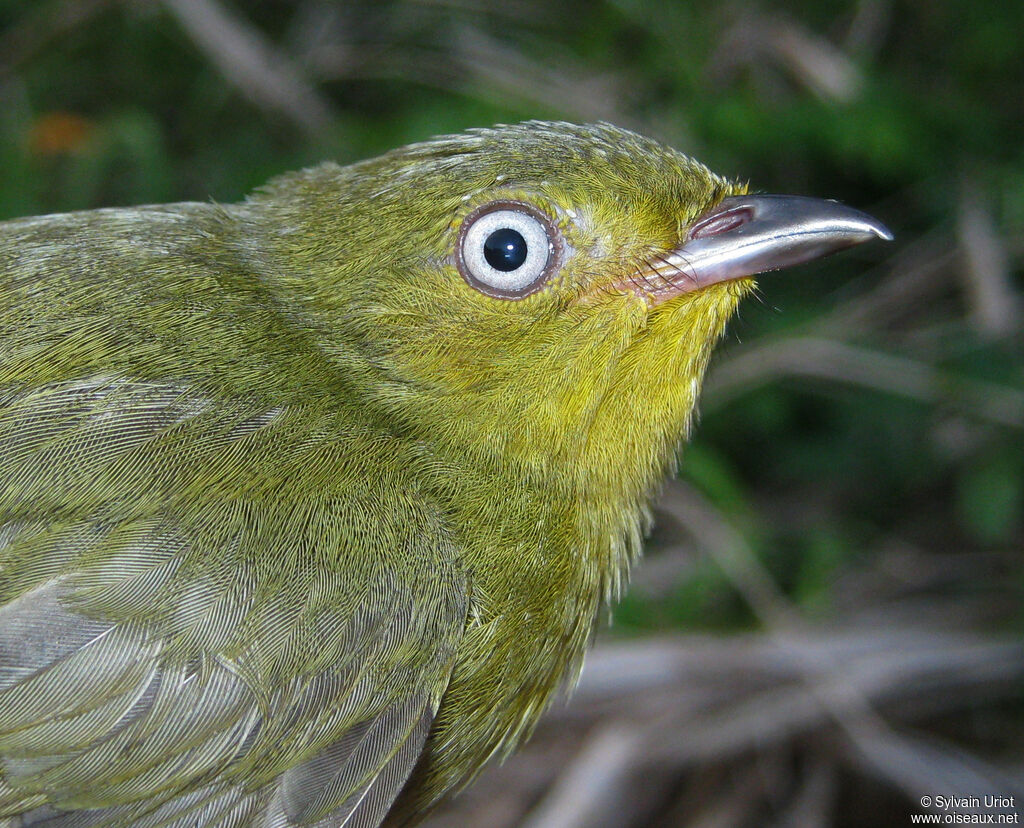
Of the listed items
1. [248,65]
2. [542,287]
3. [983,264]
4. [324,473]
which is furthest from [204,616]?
[248,65]

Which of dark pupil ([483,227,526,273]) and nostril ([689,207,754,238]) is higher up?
nostril ([689,207,754,238])

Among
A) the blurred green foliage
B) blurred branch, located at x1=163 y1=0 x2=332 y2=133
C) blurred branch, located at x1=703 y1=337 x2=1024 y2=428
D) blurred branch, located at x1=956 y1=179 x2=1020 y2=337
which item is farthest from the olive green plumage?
blurred branch, located at x1=163 y1=0 x2=332 y2=133

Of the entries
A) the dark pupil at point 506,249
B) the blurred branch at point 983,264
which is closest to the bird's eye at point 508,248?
the dark pupil at point 506,249

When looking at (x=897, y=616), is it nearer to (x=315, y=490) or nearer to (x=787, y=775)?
(x=787, y=775)

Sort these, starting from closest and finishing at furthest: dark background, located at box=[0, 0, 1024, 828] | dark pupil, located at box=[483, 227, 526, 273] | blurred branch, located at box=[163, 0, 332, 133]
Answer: dark pupil, located at box=[483, 227, 526, 273] < dark background, located at box=[0, 0, 1024, 828] < blurred branch, located at box=[163, 0, 332, 133]

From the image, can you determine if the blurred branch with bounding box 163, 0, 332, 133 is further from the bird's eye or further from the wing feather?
the wing feather
